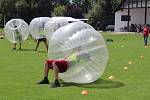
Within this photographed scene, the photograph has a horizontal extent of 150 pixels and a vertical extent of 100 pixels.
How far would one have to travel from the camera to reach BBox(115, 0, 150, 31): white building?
226 ft

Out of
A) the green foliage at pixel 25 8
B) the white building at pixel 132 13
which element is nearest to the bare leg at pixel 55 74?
the white building at pixel 132 13

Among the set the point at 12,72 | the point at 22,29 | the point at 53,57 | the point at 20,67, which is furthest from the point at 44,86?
the point at 22,29

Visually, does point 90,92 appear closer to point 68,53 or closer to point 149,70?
point 68,53

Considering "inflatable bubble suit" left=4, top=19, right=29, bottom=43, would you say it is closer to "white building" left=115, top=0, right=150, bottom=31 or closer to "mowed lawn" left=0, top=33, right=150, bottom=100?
"mowed lawn" left=0, top=33, right=150, bottom=100

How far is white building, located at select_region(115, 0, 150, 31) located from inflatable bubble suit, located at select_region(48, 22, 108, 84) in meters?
55.8

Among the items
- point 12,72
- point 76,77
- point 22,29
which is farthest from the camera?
point 22,29

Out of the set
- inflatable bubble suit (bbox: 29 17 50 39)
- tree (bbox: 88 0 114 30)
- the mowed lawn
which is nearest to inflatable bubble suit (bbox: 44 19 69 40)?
inflatable bubble suit (bbox: 29 17 50 39)

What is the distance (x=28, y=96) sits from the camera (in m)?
10.3

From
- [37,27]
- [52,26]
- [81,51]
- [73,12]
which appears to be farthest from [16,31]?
[73,12]

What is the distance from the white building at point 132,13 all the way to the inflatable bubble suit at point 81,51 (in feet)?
183

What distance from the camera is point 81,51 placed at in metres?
11.7

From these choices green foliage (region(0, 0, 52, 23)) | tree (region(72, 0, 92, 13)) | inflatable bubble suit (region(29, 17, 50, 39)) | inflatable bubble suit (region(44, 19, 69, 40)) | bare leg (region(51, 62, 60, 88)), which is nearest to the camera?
bare leg (region(51, 62, 60, 88))

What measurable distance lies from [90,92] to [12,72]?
474cm

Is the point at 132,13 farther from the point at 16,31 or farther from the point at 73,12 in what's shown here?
the point at 16,31
